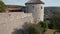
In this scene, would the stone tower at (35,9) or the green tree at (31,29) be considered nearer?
the green tree at (31,29)

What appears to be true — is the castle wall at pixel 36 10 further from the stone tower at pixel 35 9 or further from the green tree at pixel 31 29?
the green tree at pixel 31 29

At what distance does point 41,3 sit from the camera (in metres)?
32.6

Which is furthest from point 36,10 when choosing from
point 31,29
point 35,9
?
point 31,29

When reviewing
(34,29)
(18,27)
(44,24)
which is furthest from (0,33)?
(44,24)

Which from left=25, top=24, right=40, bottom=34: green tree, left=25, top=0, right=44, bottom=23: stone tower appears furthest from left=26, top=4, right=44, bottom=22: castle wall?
left=25, top=24, right=40, bottom=34: green tree

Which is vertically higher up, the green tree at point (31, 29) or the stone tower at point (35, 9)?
the stone tower at point (35, 9)

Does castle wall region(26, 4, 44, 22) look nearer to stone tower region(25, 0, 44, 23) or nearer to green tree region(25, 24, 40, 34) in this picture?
stone tower region(25, 0, 44, 23)

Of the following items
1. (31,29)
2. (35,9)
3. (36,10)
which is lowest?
(31,29)

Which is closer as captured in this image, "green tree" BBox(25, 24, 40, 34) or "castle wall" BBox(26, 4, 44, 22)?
"green tree" BBox(25, 24, 40, 34)

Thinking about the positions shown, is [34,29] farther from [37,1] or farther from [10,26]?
[37,1]

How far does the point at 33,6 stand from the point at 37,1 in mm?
1426

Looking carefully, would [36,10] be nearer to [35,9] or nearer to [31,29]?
[35,9]

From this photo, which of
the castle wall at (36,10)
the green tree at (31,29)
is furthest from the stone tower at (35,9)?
the green tree at (31,29)

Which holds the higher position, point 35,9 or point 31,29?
point 35,9
